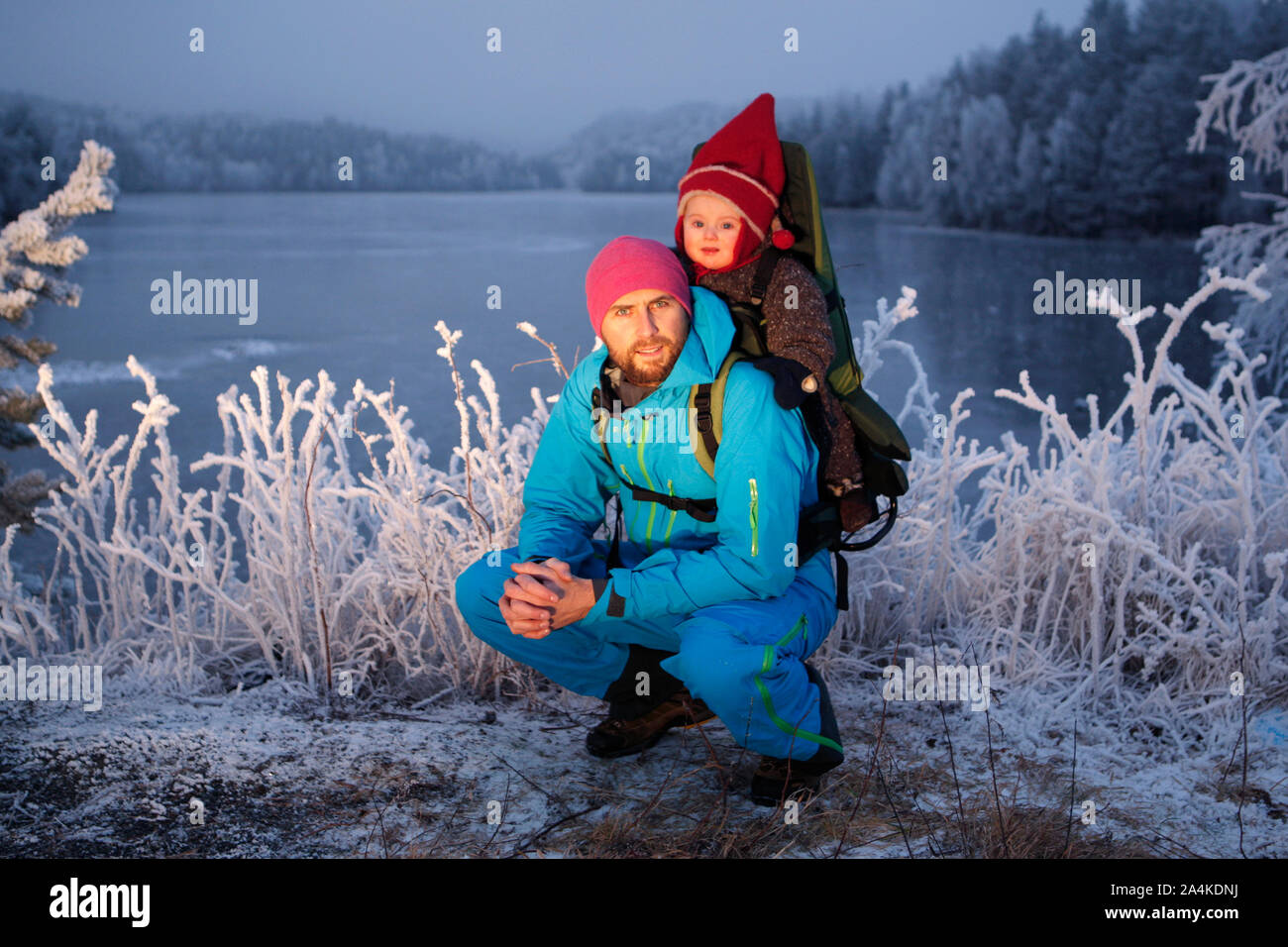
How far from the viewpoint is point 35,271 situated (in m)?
4.24

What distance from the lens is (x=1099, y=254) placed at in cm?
1516

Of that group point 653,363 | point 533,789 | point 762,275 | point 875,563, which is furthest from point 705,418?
point 875,563

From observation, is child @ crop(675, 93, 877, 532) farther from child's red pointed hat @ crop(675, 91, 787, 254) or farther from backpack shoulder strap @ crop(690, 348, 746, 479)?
backpack shoulder strap @ crop(690, 348, 746, 479)

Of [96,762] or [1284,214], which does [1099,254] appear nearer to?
[1284,214]

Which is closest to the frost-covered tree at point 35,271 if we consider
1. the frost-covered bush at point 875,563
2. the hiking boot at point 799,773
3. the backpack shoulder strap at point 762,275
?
the frost-covered bush at point 875,563

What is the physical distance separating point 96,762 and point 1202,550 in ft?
12.3

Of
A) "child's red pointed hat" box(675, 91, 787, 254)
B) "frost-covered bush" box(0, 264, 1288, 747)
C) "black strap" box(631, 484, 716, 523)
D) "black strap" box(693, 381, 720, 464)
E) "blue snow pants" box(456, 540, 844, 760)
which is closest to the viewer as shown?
"blue snow pants" box(456, 540, 844, 760)

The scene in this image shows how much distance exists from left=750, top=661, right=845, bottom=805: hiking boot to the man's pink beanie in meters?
1.04

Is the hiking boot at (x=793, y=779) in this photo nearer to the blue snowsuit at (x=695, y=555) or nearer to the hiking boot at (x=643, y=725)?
the blue snowsuit at (x=695, y=555)

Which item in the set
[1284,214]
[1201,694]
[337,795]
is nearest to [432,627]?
[337,795]

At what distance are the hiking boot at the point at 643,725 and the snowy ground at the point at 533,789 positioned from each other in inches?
2.0

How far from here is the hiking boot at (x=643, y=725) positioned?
2918mm

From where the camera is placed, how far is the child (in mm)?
2758

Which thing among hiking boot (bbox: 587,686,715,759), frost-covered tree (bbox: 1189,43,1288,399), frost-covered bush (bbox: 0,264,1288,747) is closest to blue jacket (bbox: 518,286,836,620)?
hiking boot (bbox: 587,686,715,759)
